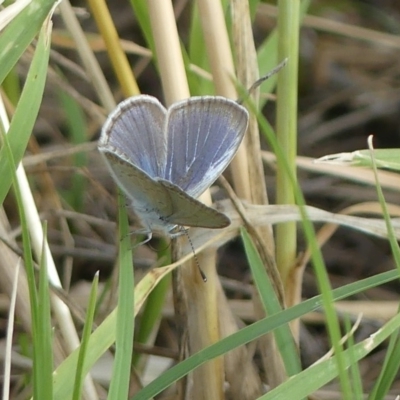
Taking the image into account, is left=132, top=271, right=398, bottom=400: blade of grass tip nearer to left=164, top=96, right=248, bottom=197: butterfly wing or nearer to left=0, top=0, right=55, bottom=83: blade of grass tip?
left=164, top=96, right=248, bottom=197: butterfly wing

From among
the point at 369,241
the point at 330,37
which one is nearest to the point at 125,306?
the point at 369,241

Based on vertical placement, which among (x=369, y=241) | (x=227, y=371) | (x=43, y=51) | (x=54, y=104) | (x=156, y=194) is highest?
(x=54, y=104)

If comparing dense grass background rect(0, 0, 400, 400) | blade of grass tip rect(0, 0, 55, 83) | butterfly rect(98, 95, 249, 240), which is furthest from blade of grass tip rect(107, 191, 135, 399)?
blade of grass tip rect(0, 0, 55, 83)

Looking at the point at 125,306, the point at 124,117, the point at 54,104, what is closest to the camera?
the point at 125,306

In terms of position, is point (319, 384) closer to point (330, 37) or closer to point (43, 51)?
point (43, 51)

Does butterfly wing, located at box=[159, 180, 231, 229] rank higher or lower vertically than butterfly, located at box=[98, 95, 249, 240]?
lower

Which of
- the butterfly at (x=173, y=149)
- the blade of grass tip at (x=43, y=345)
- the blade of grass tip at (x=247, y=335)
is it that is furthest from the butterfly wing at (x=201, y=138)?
the blade of grass tip at (x=43, y=345)
